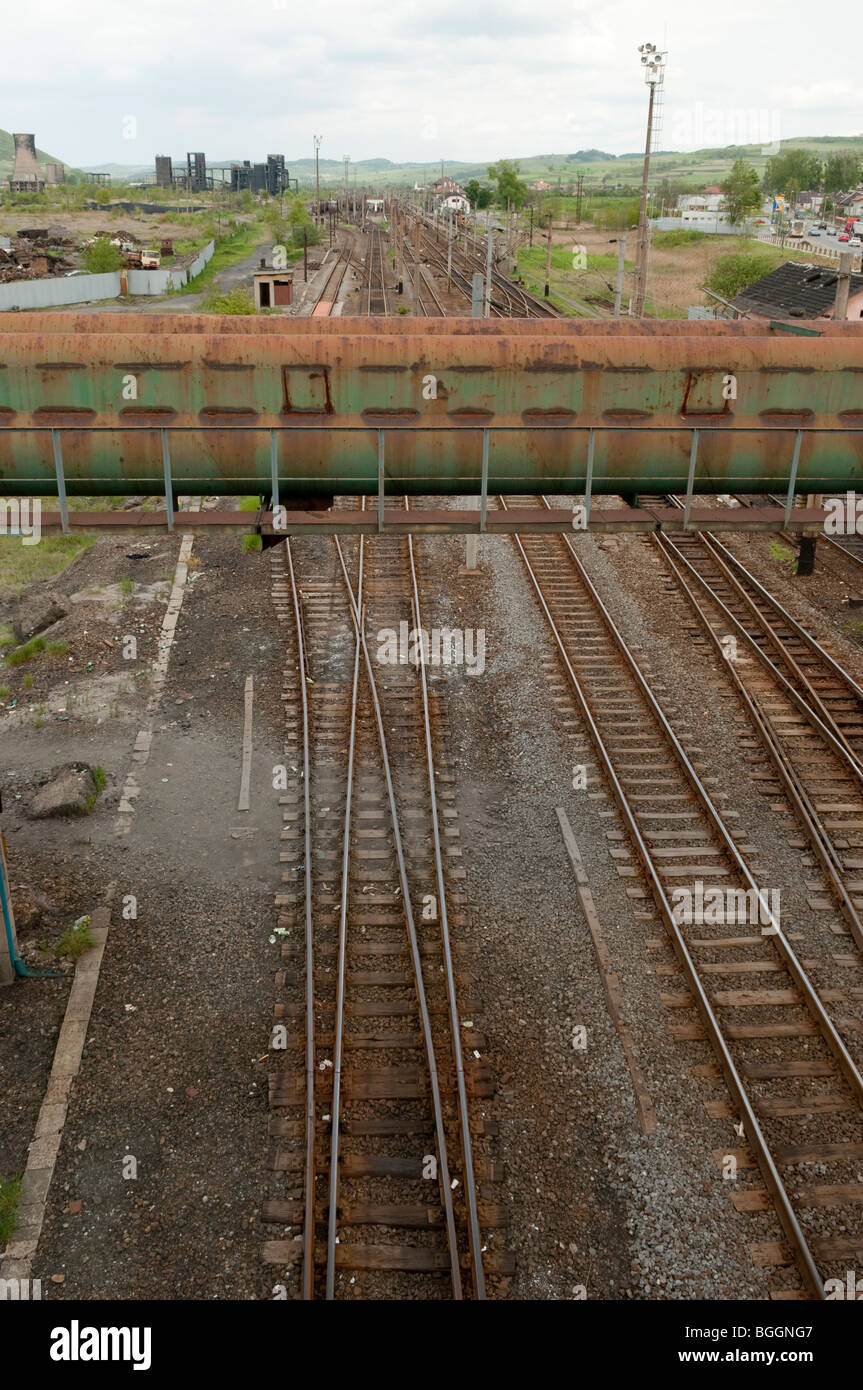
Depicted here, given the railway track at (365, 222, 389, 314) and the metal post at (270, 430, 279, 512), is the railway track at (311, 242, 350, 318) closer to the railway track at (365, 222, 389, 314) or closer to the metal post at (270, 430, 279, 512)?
the railway track at (365, 222, 389, 314)

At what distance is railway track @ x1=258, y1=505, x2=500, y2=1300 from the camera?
8.00 metres

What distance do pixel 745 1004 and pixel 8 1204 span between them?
683 cm

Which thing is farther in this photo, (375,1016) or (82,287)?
(82,287)

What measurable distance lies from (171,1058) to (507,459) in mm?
7062

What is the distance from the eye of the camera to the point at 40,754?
14625mm

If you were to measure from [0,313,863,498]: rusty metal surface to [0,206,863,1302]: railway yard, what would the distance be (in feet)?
3.41

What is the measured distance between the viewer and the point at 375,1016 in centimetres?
1019

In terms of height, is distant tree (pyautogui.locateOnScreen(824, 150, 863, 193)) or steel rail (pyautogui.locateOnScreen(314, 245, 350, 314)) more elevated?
distant tree (pyautogui.locateOnScreen(824, 150, 863, 193))

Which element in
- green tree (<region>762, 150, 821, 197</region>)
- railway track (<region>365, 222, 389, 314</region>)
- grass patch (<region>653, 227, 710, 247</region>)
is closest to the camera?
railway track (<region>365, 222, 389, 314</region>)

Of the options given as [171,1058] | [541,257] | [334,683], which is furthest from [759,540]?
[541,257]

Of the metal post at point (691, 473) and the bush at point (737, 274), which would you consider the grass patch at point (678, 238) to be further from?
the metal post at point (691, 473)

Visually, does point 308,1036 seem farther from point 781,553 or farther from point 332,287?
point 332,287

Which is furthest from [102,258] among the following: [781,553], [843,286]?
[781,553]

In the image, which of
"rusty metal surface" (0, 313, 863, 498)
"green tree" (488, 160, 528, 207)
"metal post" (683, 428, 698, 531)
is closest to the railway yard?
"metal post" (683, 428, 698, 531)
